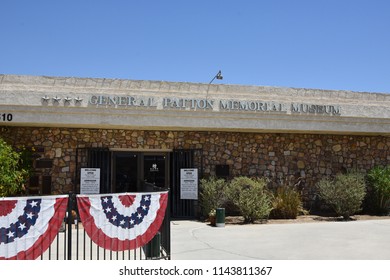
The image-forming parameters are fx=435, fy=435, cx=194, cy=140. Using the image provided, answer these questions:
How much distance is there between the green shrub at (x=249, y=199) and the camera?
14945 mm

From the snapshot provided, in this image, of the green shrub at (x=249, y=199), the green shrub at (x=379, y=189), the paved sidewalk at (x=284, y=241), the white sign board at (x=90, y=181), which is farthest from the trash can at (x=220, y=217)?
the green shrub at (x=379, y=189)

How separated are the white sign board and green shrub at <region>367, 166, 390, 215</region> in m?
10.8

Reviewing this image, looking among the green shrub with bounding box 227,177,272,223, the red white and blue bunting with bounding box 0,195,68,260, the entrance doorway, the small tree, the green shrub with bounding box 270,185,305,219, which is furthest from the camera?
the entrance doorway

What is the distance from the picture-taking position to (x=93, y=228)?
7277 mm

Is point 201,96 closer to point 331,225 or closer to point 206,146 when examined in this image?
point 206,146

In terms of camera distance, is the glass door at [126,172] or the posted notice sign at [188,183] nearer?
the posted notice sign at [188,183]

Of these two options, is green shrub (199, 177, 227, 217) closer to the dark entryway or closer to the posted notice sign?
the posted notice sign

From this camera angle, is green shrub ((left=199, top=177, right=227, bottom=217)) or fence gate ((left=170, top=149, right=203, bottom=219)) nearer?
green shrub ((left=199, top=177, right=227, bottom=217))

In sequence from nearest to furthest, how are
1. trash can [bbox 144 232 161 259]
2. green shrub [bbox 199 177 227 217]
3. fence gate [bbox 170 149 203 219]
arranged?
trash can [bbox 144 232 161 259], green shrub [bbox 199 177 227 217], fence gate [bbox 170 149 203 219]

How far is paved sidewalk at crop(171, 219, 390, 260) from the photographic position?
29.7 ft

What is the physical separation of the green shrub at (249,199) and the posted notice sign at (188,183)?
142 cm

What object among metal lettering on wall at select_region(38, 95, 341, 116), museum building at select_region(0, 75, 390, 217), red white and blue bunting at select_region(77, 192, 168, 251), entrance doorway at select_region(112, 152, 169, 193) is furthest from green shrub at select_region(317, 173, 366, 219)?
red white and blue bunting at select_region(77, 192, 168, 251)

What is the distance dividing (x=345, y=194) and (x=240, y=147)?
4307 millimetres

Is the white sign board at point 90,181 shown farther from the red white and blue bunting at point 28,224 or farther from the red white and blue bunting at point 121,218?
the red white and blue bunting at point 28,224
